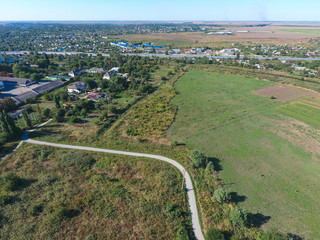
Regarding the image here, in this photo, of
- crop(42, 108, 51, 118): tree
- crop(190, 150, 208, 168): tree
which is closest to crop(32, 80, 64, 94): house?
crop(42, 108, 51, 118): tree

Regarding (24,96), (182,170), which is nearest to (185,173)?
(182,170)

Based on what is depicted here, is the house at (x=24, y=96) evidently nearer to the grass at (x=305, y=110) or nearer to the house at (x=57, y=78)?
the house at (x=57, y=78)

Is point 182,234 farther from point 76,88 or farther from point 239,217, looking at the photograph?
point 76,88

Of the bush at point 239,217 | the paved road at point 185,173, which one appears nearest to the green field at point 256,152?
the bush at point 239,217

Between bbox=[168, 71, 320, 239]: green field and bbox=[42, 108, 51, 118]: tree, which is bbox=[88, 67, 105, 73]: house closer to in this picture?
bbox=[42, 108, 51, 118]: tree

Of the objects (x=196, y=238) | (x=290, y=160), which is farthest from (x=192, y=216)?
(x=290, y=160)

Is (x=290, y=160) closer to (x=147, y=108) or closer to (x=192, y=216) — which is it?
(x=192, y=216)

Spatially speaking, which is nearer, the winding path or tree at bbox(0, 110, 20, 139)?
the winding path
